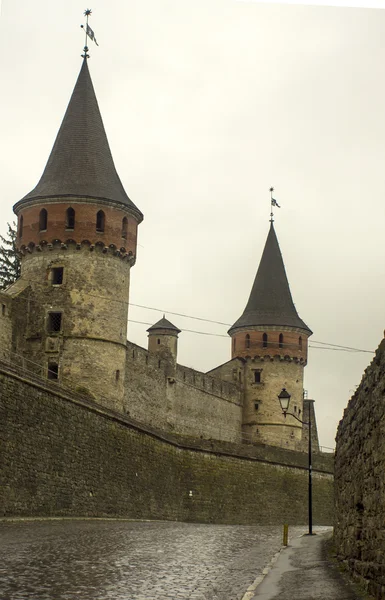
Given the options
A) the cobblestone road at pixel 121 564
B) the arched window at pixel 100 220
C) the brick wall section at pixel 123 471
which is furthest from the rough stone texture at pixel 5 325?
the cobblestone road at pixel 121 564

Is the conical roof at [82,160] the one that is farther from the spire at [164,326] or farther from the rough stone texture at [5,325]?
the spire at [164,326]

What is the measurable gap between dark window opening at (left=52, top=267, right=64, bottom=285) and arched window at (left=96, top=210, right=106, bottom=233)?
7.12 feet

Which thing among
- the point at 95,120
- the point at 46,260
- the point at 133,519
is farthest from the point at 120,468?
the point at 95,120

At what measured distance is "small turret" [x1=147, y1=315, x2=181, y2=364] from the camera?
45.6m

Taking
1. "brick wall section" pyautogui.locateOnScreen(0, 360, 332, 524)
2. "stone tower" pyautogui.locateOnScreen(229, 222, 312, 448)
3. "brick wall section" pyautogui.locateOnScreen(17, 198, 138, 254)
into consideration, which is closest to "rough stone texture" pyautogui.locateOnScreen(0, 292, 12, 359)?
"brick wall section" pyautogui.locateOnScreen(17, 198, 138, 254)

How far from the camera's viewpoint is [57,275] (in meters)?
35.2

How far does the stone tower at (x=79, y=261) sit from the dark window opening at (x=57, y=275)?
0.04m

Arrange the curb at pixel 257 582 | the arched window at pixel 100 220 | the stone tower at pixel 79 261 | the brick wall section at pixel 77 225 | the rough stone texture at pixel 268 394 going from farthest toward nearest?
the rough stone texture at pixel 268 394, the arched window at pixel 100 220, the brick wall section at pixel 77 225, the stone tower at pixel 79 261, the curb at pixel 257 582

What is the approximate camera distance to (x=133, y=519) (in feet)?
98.5

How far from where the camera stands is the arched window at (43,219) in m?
35.9

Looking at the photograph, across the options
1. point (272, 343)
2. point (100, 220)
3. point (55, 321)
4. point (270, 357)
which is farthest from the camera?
point (272, 343)

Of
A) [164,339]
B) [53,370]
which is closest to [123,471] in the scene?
[53,370]

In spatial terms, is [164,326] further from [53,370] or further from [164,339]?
[53,370]

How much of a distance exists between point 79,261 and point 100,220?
1989 mm
